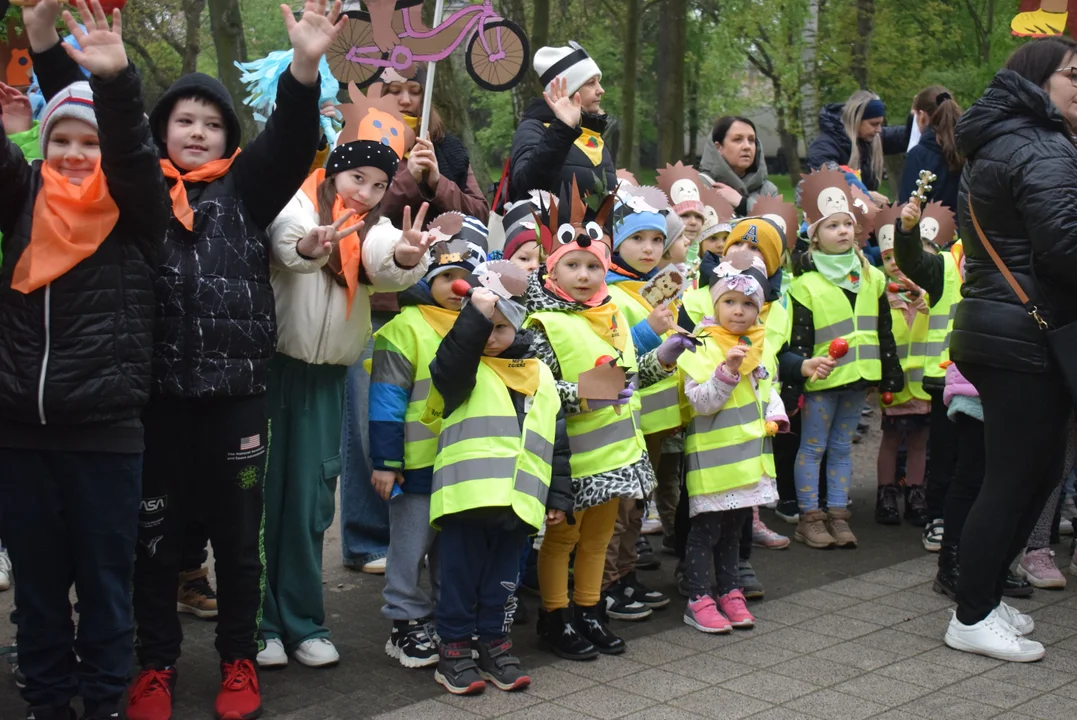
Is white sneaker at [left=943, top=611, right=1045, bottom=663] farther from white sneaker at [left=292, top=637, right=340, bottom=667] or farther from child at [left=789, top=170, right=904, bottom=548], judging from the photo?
white sneaker at [left=292, top=637, right=340, bottom=667]

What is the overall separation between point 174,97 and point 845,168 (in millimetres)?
5092

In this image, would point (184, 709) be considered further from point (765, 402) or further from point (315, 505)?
point (765, 402)

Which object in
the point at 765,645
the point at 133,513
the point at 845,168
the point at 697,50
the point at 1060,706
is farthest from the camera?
the point at 697,50

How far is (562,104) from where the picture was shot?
5.94 metres

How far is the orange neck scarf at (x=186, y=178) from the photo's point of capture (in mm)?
4289

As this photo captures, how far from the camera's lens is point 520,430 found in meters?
4.91

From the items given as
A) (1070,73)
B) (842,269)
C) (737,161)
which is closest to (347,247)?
(1070,73)

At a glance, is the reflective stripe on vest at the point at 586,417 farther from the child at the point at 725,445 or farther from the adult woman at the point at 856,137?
the adult woman at the point at 856,137

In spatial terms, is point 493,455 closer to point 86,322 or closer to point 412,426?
point 412,426

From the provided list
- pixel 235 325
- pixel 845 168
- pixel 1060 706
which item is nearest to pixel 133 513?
pixel 235 325

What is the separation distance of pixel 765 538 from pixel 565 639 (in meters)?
2.24

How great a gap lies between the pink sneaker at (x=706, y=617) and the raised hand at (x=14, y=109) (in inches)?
135

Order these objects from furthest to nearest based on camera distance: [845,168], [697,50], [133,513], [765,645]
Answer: [697,50] → [845,168] → [765,645] → [133,513]

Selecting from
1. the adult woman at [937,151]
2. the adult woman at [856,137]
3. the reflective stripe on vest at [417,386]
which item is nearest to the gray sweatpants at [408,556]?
the reflective stripe on vest at [417,386]
